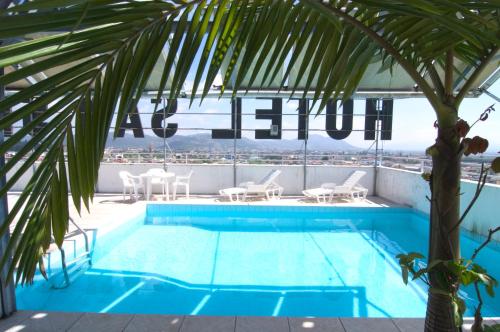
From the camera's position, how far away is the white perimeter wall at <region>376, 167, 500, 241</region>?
4.86 metres

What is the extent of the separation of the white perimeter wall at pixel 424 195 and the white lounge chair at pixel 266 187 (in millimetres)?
2868

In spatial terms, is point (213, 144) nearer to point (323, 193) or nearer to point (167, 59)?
point (323, 193)

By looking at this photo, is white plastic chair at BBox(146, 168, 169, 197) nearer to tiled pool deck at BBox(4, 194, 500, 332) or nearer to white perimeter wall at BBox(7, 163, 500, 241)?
white perimeter wall at BBox(7, 163, 500, 241)

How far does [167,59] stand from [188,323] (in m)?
1.75

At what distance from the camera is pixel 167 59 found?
30.1 inches

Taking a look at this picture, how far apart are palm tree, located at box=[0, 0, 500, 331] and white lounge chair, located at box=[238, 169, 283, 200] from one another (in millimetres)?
6611

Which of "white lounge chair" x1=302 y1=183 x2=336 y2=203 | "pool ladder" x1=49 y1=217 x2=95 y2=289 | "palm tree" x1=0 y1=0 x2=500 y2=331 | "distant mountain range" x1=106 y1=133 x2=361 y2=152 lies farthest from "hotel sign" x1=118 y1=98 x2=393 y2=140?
"palm tree" x1=0 y1=0 x2=500 y2=331

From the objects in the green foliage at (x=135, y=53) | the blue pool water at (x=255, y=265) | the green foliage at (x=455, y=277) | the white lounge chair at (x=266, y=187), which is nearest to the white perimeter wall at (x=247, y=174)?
the white lounge chair at (x=266, y=187)

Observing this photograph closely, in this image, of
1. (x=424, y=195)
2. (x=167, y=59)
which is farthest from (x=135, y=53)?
(x=424, y=195)

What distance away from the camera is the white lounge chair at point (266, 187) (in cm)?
757

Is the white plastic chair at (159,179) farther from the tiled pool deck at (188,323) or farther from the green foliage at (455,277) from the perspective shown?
the green foliage at (455,277)

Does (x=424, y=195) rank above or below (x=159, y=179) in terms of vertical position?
below

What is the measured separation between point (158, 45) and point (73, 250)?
401 cm

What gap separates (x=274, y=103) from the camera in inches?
387
